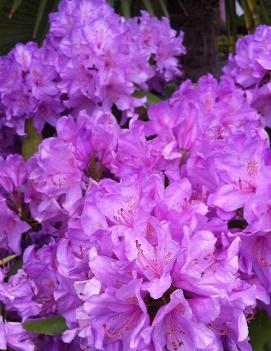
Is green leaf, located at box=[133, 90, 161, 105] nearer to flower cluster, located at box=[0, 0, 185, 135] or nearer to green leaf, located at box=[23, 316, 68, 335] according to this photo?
flower cluster, located at box=[0, 0, 185, 135]

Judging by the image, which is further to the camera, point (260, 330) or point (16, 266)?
point (16, 266)

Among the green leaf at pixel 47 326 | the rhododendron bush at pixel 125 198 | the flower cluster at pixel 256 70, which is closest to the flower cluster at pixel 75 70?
the rhododendron bush at pixel 125 198

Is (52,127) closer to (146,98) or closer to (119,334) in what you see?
(146,98)

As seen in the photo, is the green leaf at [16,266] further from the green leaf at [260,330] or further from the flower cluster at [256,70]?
Answer: the flower cluster at [256,70]

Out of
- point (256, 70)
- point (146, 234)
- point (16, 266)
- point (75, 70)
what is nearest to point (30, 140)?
point (75, 70)

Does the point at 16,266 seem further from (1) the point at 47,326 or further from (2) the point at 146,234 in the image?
(2) the point at 146,234

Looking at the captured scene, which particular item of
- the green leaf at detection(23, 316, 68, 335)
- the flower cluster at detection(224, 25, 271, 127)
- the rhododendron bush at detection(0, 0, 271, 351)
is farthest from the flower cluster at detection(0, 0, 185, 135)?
the green leaf at detection(23, 316, 68, 335)

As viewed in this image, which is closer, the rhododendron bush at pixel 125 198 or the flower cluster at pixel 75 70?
the rhododendron bush at pixel 125 198
